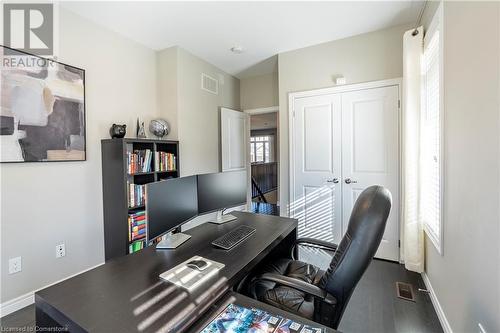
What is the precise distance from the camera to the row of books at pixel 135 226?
96.2 inches

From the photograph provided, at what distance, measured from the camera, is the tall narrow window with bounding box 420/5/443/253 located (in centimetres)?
181

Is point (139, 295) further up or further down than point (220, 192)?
further down

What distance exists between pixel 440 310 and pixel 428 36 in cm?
229

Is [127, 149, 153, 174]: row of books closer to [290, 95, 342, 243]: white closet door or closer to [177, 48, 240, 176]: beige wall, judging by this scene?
[177, 48, 240, 176]: beige wall

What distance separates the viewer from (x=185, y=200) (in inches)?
62.6

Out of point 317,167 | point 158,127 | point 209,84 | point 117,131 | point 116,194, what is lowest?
point 116,194

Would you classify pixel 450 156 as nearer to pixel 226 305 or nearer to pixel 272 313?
pixel 272 313

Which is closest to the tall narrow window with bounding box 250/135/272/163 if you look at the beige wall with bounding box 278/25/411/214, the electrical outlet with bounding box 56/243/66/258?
the beige wall with bounding box 278/25/411/214

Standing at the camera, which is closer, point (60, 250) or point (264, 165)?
point (60, 250)

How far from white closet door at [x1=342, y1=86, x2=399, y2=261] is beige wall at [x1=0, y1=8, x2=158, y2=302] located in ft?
8.82

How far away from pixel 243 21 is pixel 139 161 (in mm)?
1929

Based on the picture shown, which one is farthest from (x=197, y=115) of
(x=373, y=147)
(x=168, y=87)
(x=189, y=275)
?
(x=189, y=275)

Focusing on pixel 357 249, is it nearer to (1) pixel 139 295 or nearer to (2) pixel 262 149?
(1) pixel 139 295

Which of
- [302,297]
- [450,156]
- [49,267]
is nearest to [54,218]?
[49,267]
